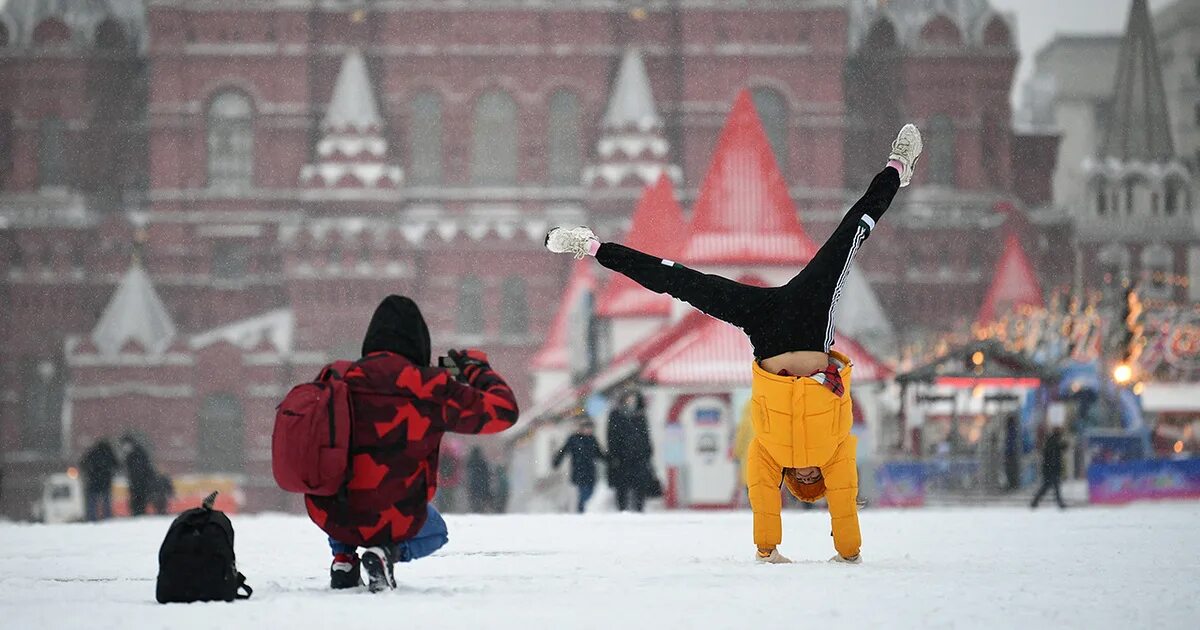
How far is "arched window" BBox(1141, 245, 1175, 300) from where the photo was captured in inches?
2554

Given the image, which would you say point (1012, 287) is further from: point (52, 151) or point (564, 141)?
point (52, 151)

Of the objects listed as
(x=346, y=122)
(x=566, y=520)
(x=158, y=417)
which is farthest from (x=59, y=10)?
(x=566, y=520)

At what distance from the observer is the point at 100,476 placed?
27.0 meters

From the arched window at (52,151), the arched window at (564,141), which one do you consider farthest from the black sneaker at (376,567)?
the arched window at (52,151)

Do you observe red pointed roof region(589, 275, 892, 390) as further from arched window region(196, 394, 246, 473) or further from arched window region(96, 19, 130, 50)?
arched window region(96, 19, 130, 50)

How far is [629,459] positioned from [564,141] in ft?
130

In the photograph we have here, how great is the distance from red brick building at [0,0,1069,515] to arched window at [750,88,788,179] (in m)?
0.06

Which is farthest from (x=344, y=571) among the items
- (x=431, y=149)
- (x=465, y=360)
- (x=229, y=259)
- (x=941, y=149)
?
(x=941, y=149)

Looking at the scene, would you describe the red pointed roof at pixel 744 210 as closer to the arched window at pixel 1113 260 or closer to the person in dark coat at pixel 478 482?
the person in dark coat at pixel 478 482

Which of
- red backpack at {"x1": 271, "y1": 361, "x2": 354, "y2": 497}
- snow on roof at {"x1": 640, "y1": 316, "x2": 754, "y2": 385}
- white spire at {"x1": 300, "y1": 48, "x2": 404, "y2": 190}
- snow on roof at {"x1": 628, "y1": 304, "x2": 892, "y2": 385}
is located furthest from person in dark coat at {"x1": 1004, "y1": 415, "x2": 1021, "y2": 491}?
white spire at {"x1": 300, "y1": 48, "x2": 404, "y2": 190}

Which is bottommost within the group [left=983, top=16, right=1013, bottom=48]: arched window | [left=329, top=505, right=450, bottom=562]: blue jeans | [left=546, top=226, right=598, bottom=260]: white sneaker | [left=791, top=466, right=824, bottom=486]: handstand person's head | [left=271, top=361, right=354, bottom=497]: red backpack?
[left=329, top=505, right=450, bottom=562]: blue jeans

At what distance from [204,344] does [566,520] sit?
127ft

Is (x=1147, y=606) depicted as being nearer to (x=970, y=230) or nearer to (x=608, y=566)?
(x=608, y=566)

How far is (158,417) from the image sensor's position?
2016 inches
